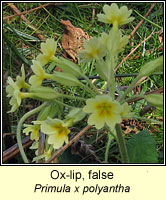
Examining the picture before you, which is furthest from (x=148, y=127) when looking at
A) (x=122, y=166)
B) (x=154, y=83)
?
(x=122, y=166)

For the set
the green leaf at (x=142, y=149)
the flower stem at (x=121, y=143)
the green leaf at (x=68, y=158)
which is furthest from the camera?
the green leaf at (x=68, y=158)

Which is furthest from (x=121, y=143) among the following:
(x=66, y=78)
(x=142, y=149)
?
(x=66, y=78)

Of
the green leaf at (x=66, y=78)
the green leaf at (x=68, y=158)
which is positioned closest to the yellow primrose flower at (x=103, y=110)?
the green leaf at (x=66, y=78)

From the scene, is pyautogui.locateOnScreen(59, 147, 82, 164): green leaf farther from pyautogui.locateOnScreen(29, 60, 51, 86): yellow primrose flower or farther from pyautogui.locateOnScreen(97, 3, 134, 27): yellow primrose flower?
pyautogui.locateOnScreen(97, 3, 134, 27): yellow primrose flower

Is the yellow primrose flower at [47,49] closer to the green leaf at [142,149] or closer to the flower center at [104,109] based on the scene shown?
the flower center at [104,109]

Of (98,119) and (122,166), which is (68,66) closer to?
(98,119)
